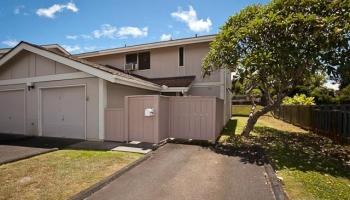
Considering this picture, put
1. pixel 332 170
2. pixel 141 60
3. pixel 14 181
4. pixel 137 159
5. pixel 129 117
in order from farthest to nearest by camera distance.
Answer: pixel 141 60
pixel 129 117
pixel 137 159
pixel 332 170
pixel 14 181

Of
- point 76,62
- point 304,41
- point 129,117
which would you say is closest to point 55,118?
point 76,62

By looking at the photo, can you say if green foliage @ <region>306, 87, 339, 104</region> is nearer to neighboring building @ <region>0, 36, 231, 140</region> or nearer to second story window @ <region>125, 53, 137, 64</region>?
neighboring building @ <region>0, 36, 231, 140</region>

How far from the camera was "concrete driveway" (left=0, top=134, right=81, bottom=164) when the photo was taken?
7359 millimetres

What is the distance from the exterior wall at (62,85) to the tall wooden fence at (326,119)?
10359mm

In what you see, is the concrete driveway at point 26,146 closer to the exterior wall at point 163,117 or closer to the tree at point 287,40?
the exterior wall at point 163,117

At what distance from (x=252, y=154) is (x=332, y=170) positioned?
7.59 ft

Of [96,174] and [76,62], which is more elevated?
[76,62]

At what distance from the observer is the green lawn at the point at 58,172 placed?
475 centimetres

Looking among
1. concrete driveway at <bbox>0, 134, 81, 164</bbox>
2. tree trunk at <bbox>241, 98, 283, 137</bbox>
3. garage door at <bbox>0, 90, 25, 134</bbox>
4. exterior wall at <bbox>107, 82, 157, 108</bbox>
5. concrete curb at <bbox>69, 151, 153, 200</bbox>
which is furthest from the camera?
garage door at <bbox>0, 90, 25, 134</bbox>

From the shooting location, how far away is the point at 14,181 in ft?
17.3

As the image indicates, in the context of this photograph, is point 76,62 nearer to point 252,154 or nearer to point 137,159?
point 137,159

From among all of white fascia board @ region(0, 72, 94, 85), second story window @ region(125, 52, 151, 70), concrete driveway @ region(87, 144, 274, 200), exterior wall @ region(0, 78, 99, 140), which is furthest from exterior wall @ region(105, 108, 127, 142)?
second story window @ region(125, 52, 151, 70)

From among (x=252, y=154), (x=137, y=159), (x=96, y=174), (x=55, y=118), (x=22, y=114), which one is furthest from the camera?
(x=22, y=114)

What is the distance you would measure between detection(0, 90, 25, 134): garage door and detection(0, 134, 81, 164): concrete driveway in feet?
6.75
